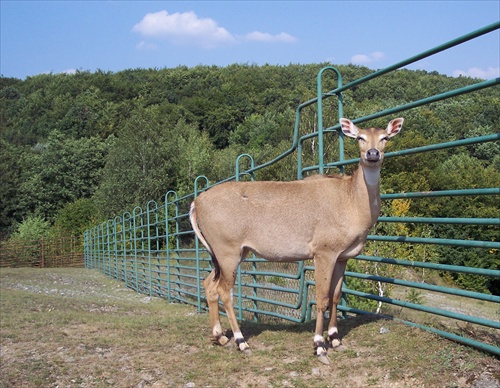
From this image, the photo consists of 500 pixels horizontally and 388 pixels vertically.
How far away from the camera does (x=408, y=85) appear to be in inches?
2100

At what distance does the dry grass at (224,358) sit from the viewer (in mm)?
4059

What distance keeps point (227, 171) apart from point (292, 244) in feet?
150

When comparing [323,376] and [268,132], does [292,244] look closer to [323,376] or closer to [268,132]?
[323,376]

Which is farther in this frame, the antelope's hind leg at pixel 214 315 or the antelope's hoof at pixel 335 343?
the antelope's hind leg at pixel 214 315

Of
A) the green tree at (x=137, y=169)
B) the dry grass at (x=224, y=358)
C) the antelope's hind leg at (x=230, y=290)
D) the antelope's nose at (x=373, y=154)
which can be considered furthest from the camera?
the green tree at (x=137, y=169)

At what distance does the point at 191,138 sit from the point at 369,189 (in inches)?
2177

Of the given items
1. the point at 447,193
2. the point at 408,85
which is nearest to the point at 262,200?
the point at 447,193

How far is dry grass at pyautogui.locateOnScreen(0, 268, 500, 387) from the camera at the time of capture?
406 cm

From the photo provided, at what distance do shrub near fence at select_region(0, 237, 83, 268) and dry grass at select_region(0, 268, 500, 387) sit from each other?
1253 inches

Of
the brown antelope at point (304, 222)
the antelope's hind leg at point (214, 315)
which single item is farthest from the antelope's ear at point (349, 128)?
the antelope's hind leg at point (214, 315)

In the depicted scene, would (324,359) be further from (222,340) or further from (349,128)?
(349,128)

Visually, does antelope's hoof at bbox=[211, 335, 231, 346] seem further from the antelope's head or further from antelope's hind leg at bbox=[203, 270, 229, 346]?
the antelope's head

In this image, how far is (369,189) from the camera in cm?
473

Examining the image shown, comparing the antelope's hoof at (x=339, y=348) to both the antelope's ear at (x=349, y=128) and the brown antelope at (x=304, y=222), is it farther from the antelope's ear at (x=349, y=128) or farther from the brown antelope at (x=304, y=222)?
the antelope's ear at (x=349, y=128)
